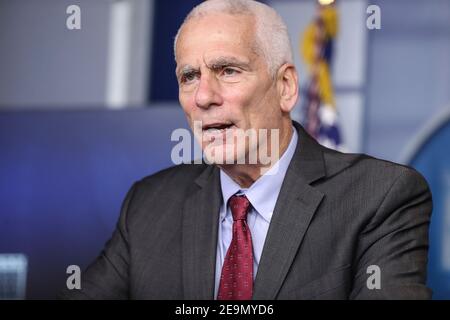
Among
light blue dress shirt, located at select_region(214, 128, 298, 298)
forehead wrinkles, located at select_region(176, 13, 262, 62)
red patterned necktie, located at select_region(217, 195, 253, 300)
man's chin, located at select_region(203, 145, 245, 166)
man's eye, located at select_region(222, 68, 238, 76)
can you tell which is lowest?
red patterned necktie, located at select_region(217, 195, 253, 300)

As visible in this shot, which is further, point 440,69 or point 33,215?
point 33,215

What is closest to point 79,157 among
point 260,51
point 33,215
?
point 33,215

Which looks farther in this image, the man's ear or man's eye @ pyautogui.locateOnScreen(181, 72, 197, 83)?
the man's ear

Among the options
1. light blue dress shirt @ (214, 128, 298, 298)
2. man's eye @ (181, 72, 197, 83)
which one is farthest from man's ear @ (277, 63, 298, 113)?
man's eye @ (181, 72, 197, 83)

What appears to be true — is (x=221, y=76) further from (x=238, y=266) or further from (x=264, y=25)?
(x=238, y=266)

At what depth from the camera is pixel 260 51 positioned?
5.29ft

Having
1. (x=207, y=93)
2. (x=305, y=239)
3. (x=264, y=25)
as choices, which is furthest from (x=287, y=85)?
(x=305, y=239)

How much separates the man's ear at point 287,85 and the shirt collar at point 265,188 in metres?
0.10

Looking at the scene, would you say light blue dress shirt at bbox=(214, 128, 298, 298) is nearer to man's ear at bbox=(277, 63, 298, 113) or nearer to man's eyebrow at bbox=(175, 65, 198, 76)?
man's ear at bbox=(277, 63, 298, 113)

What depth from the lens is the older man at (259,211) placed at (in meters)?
1.47

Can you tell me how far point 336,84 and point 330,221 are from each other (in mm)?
1303

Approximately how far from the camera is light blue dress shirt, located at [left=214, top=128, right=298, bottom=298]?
158 centimetres
